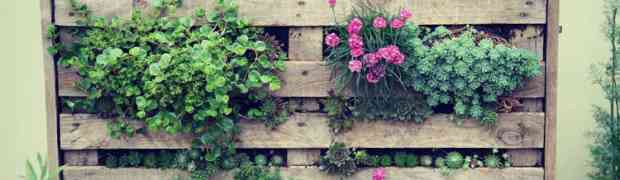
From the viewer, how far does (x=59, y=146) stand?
9.87 feet

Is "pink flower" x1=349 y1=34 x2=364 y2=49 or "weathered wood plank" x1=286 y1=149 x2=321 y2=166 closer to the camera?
"pink flower" x1=349 y1=34 x2=364 y2=49

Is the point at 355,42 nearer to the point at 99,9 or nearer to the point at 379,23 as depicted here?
the point at 379,23

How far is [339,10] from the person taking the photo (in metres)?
2.90

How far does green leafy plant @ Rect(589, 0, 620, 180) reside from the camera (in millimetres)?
3354

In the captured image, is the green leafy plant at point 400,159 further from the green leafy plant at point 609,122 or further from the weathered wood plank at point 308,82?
the green leafy plant at point 609,122

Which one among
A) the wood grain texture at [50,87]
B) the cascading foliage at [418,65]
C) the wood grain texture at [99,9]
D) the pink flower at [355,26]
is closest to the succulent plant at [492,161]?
the cascading foliage at [418,65]

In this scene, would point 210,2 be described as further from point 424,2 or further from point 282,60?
point 424,2

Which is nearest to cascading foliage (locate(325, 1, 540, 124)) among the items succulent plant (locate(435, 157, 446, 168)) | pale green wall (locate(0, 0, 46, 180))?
succulent plant (locate(435, 157, 446, 168))

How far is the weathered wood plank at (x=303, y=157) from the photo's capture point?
3012 millimetres

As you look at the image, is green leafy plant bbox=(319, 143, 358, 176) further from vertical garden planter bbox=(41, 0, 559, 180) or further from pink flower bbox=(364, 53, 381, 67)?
pink flower bbox=(364, 53, 381, 67)

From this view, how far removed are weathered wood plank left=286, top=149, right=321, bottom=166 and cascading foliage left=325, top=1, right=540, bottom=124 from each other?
0.25 meters

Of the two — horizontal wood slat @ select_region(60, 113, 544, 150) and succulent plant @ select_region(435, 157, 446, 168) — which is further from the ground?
horizontal wood slat @ select_region(60, 113, 544, 150)

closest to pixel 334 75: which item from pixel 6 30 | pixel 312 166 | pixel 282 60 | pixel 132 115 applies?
pixel 282 60

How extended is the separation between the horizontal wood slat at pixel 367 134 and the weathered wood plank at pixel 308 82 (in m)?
0.09
